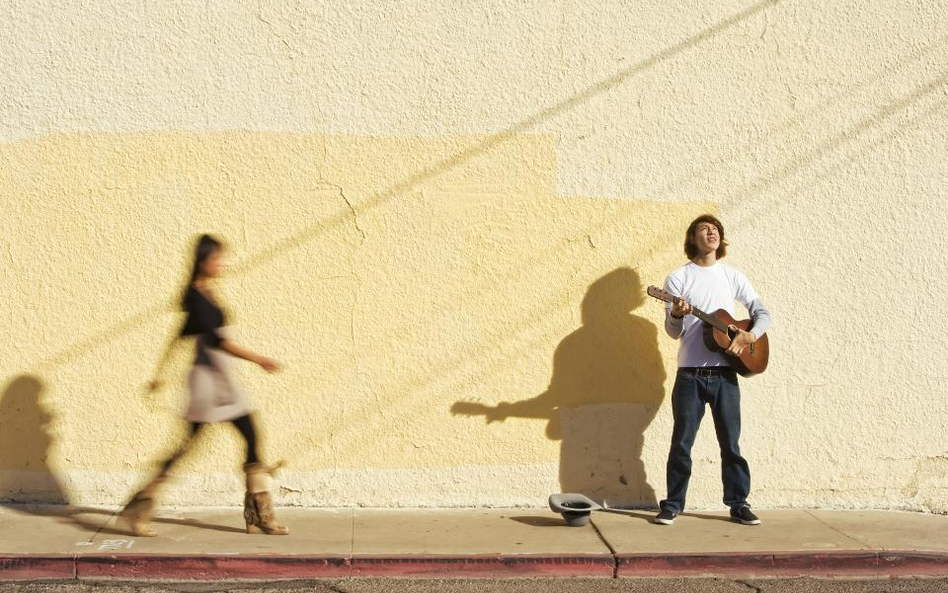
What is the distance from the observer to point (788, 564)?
5.76 meters

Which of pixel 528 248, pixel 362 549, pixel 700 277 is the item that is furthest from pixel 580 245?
pixel 362 549

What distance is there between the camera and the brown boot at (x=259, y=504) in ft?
19.1

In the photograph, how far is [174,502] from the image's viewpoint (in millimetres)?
6555

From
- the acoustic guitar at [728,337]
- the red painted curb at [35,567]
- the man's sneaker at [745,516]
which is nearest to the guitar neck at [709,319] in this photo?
the acoustic guitar at [728,337]

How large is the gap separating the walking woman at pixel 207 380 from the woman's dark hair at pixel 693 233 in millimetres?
2634

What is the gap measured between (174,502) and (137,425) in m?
0.53

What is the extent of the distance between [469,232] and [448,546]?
1989 mm

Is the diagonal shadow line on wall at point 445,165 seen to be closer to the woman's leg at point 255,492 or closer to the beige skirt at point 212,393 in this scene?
the beige skirt at point 212,393

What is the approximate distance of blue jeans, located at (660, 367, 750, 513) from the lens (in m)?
6.43

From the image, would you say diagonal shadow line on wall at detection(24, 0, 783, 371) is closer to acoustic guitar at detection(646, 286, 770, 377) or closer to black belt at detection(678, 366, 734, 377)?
acoustic guitar at detection(646, 286, 770, 377)

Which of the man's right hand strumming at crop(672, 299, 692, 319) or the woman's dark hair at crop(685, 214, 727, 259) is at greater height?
the woman's dark hair at crop(685, 214, 727, 259)

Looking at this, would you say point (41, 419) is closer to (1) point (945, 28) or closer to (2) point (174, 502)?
(2) point (174, 502)

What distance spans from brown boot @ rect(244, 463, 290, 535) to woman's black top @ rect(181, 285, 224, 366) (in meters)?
0.66

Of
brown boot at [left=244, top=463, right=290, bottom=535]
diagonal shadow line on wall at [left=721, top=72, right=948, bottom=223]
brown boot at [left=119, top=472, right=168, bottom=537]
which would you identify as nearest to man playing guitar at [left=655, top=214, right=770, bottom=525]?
diagonal shadow line on wall at [left=721, top=72, right=948, bottom=223]
